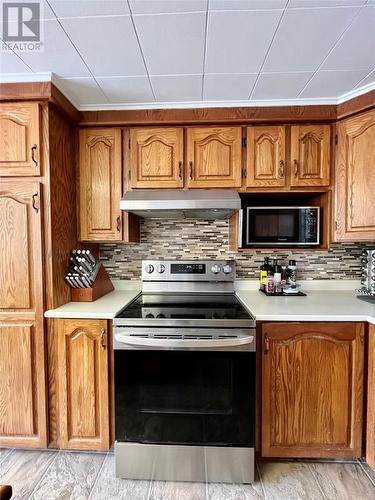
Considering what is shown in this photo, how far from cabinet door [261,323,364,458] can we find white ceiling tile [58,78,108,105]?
173 centimetres

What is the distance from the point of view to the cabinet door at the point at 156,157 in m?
1.87

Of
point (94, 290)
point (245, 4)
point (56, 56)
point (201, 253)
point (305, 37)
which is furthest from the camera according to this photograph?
point (201, 253)

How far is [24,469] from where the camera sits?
1521 millimetres

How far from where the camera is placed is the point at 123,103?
183cm

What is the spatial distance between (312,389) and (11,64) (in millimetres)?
2398

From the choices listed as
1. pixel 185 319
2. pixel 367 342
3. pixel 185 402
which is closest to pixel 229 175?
pixel 185 319

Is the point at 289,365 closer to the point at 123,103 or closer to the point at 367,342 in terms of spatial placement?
the point at 367,342

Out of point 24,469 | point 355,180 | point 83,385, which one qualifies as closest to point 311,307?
point 355,180

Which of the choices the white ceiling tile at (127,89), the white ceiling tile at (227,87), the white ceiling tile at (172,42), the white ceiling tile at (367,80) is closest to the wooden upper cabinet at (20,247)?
the white ceiling tile at (127,89)

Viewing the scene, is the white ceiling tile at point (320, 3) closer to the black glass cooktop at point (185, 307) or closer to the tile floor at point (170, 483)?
the black glass cooktop at point (185, 307)

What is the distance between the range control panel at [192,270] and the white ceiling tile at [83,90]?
116 cm

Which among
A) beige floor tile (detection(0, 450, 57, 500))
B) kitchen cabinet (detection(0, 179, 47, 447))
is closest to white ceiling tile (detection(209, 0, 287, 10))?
kitchen cabinet (detection(0, 179, 47, 447))

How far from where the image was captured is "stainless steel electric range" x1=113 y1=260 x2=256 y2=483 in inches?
55.8

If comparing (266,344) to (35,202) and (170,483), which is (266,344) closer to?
(170,483)
